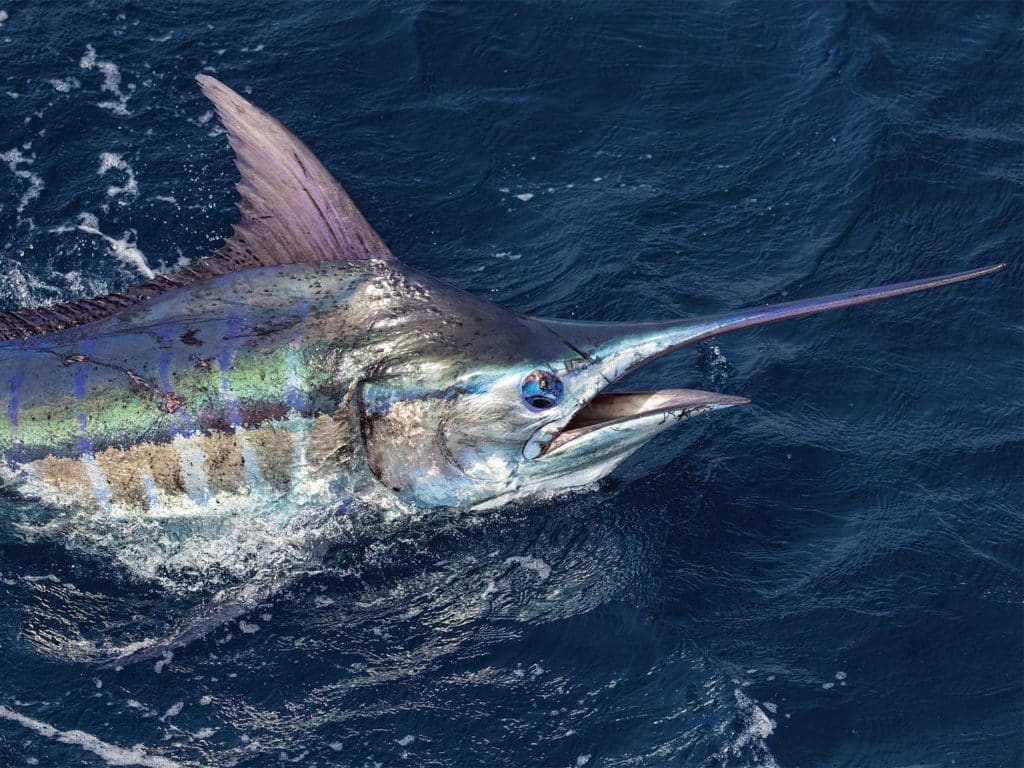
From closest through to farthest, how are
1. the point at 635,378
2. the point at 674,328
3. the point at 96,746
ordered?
the point at 96,746
the point at 674,328
the point at 635,378

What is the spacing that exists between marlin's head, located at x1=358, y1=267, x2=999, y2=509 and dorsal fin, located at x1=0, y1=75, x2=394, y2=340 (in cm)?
50

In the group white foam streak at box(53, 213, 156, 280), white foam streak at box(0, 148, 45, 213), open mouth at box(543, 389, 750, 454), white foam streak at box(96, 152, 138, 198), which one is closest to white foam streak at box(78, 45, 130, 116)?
white foam streak at box(96, 152, 138, 198)

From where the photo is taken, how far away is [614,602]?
5773 millimetres

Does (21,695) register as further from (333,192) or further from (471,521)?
(333,192)

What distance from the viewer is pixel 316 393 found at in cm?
548

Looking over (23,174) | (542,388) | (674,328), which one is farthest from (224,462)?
(23,174)

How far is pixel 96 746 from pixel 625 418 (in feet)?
8.04

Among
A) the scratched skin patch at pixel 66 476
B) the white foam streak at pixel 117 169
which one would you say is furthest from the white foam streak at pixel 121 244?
the scratched skin patch at pixel 66 476

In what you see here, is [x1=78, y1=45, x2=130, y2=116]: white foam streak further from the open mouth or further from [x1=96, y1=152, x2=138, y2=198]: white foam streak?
the open mouth

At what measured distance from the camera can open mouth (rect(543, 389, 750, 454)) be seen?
5340 millimetres

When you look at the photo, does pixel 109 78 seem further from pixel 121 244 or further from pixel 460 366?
pixel 460 366

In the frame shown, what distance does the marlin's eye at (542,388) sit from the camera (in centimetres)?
538

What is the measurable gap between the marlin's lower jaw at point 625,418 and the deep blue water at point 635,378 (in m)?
0.60

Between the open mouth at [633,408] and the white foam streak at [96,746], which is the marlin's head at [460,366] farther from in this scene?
the white foam streak at [96,746]
